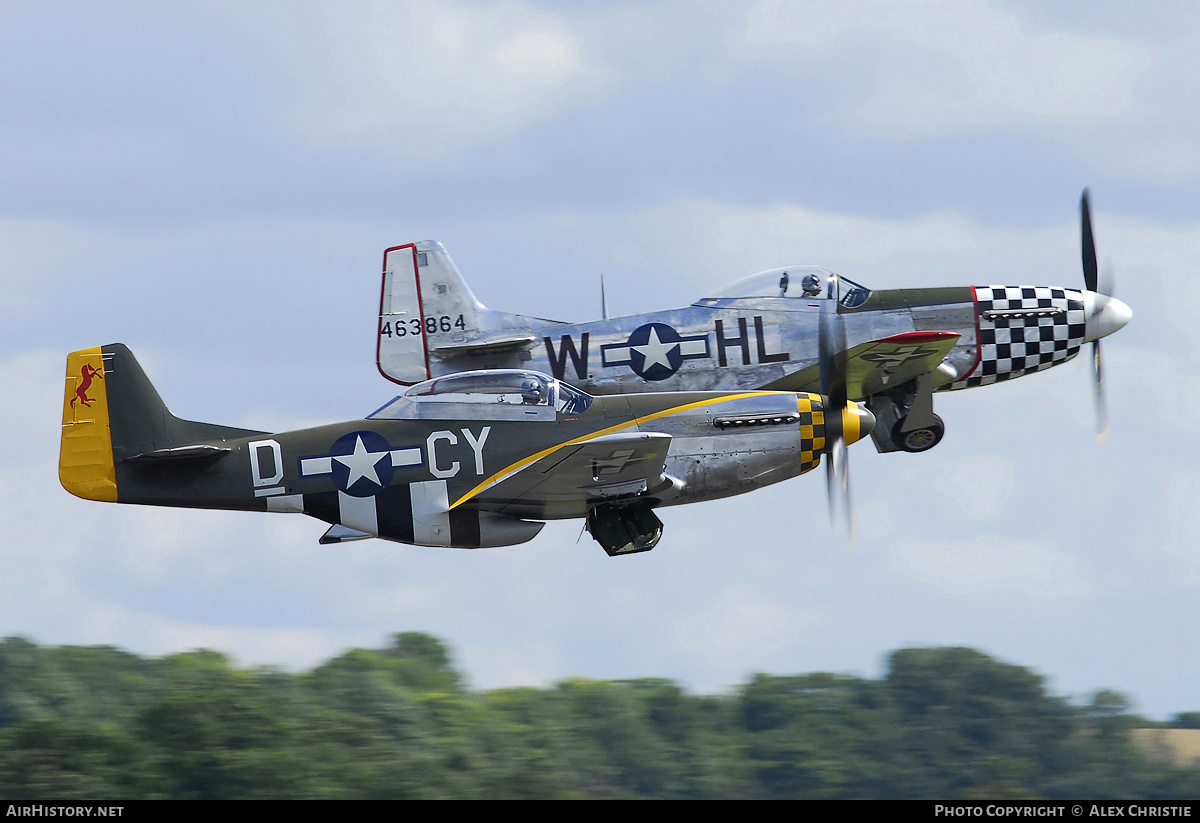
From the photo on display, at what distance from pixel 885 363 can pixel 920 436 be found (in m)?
1.29

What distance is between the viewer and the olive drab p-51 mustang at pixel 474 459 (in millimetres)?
18125

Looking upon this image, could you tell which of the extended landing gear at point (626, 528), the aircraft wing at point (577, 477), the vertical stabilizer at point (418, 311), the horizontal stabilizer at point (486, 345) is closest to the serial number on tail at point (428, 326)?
the vertical stabilizer at point (418, 311)

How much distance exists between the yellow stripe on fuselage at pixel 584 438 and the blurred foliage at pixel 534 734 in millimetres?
9993

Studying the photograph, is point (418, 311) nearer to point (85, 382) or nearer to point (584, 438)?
point (584, 438)

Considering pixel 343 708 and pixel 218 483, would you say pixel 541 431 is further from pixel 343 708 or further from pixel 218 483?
pixel 343 708

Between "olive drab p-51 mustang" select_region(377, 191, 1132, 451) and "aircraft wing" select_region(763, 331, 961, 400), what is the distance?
2cm

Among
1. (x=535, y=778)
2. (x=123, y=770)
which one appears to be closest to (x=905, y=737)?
(x=535, y=778)

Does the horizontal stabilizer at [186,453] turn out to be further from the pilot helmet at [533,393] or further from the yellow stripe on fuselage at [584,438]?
the pilot helmet at [533,393]

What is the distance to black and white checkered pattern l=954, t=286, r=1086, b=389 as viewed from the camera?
66.1ft

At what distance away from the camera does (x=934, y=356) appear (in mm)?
19141

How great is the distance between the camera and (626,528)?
18625mm

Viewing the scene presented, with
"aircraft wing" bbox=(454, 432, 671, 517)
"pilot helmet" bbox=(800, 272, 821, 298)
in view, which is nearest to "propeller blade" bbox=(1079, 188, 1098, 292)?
"pilot helmet" bbox=(800, 272, 821, 298)

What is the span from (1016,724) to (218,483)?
27775 millimetres

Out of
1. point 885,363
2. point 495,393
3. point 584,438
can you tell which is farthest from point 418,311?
point 885,363
